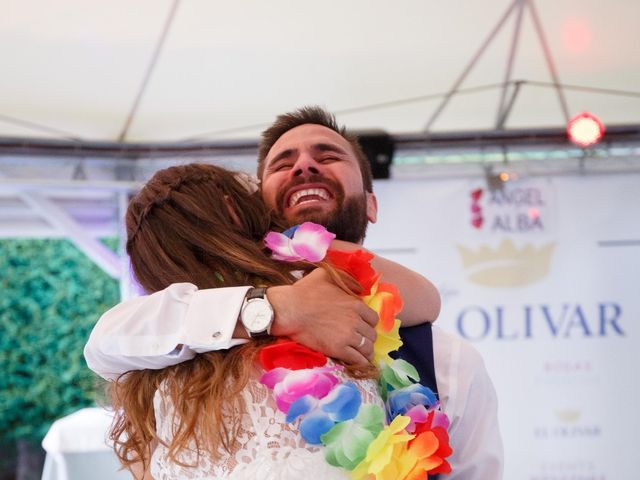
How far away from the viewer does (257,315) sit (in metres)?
1.30

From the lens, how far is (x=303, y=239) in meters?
1.48

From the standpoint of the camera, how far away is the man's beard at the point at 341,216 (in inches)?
69.0

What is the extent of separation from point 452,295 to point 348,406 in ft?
11.0

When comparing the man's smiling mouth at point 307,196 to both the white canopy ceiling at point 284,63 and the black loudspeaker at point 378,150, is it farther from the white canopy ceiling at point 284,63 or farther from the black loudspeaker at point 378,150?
the black loudspeaker at point 378,150

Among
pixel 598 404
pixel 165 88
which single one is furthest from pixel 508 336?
pixel 165 88

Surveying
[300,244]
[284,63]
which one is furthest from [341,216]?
[284,63]

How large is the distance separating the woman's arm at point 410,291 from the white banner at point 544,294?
9.57 feet

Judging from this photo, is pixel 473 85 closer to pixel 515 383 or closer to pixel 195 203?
pixel 515 383

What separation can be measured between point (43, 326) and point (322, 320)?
33.8 feet

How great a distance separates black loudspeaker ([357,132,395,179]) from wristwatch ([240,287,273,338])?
10.6 feet

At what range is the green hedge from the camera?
35.5 feet

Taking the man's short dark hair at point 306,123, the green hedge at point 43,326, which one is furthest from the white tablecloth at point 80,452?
the green hedge at point 43,326

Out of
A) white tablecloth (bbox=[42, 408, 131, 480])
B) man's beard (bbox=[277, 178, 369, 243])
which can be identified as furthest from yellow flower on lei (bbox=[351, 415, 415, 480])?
white tablecloth (bbox=[42, 408, 131, 480])

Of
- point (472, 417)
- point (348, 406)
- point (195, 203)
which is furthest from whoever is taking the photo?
point (472, 417)
